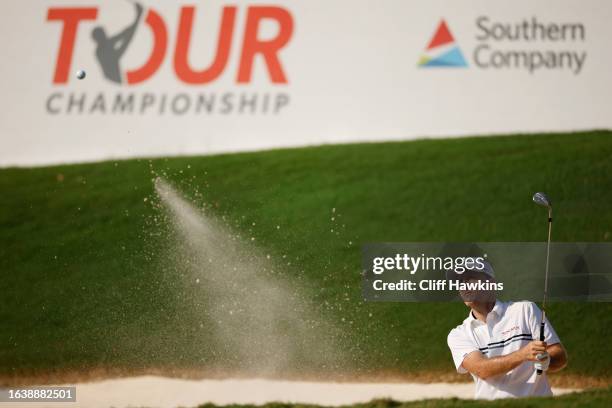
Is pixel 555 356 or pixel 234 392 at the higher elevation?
pixel 234 392

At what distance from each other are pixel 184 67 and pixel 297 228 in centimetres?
215

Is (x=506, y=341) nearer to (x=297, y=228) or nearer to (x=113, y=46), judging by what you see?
(x=297, y=228)

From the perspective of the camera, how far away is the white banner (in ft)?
33.3

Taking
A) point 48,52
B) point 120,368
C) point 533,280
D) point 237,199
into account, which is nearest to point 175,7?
point 48,52

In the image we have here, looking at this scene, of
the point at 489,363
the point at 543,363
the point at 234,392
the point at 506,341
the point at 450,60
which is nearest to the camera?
the point at 543,363

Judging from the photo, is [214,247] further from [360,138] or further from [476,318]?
[476,318]

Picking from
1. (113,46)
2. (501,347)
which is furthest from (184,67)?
(501,347)

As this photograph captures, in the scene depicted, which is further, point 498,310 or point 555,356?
point 498,310

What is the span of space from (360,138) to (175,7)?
98.3 inches

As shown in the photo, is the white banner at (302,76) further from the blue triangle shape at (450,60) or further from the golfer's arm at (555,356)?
the golfer's arm at (555,356)

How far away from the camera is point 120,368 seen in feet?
29.4

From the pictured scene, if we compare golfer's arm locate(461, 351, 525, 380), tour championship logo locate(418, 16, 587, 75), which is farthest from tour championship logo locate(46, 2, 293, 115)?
golfer's arm locate(461, 351, 525, 380)

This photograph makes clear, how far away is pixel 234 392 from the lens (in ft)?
28.1

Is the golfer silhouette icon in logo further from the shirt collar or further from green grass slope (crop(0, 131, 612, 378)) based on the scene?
the shirt collar
